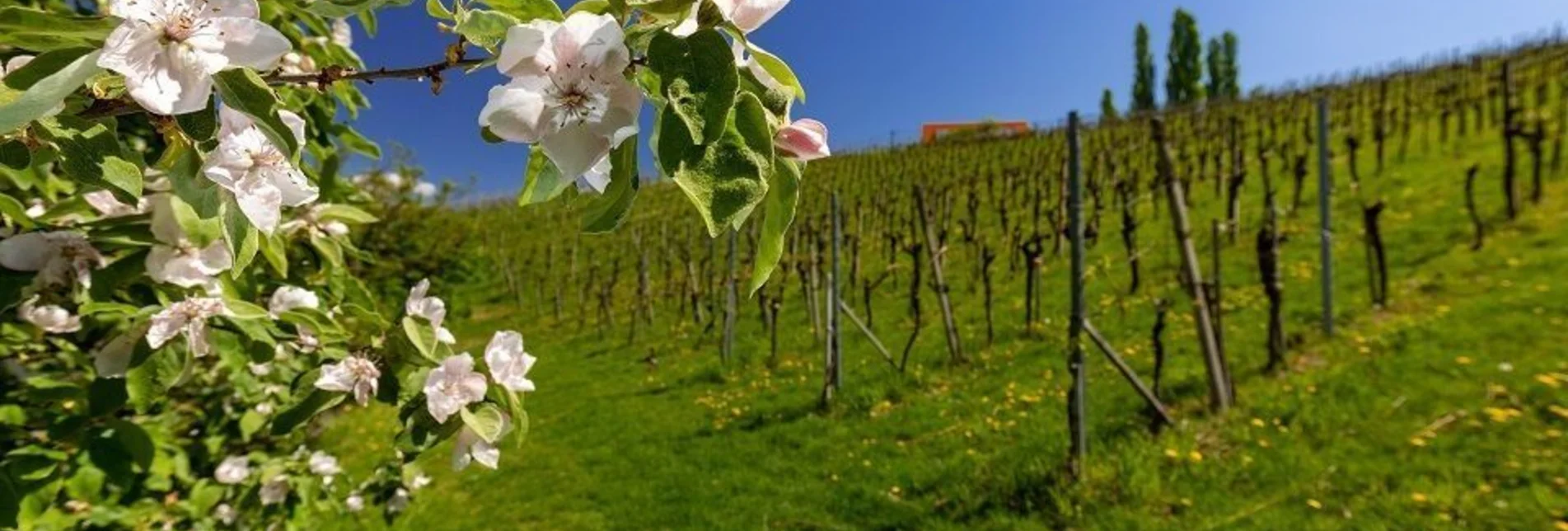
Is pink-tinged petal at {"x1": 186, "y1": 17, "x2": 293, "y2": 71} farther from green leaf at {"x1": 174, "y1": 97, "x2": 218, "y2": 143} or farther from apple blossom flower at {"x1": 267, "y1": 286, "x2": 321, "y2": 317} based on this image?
apple blossom flower at {"x1": 267, "y1": 286, "x2": 321, "y2": 317}

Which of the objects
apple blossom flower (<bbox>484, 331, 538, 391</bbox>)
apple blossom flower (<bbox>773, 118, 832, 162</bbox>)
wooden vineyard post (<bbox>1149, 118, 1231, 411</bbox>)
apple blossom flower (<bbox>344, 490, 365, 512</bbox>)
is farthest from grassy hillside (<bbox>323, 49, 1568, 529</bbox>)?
apple blossom flower (<bbox>773, 118, 832, 162</bbox>)

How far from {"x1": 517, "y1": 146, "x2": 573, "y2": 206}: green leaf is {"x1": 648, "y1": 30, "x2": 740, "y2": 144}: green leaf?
196 mm

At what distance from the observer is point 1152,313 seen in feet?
29.6

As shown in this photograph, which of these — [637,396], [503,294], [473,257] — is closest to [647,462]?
[637,396]

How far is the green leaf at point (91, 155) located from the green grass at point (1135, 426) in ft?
7.73

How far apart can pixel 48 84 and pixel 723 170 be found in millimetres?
552

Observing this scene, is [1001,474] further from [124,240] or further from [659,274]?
[659,274]

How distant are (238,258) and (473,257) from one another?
1814cm

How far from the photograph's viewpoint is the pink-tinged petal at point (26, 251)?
1.61 m

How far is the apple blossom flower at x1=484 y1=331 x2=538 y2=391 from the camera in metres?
1.81

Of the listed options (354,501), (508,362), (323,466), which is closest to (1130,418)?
(354,501)

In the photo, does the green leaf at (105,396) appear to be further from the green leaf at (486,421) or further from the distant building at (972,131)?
the distant building at (972,131)

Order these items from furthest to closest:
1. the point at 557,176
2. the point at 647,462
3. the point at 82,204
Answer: the point at 647,462, the point at 82,204, the point at 557,176

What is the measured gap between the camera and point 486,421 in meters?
1.69
